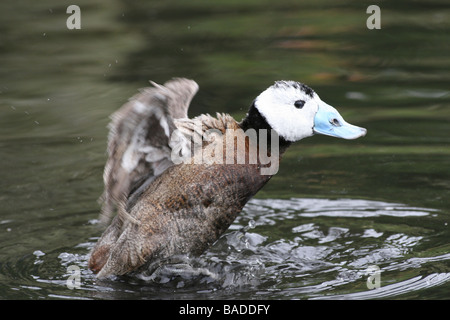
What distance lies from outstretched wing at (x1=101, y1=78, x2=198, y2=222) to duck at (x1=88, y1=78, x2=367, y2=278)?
0.03 ft

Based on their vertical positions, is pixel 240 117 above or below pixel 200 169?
above

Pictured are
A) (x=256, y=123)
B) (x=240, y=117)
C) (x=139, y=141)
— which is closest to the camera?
(x=139, y=141)

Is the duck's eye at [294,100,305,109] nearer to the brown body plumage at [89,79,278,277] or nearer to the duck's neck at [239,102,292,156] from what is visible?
the duck's neck at [239,102,292,156]

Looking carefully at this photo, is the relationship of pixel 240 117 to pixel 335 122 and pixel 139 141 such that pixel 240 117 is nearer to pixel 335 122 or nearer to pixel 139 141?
pixel 335 122

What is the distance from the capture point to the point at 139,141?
5.59m

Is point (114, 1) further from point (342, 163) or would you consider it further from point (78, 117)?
point (342, 163)

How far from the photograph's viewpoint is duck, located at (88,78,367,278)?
5.74 m

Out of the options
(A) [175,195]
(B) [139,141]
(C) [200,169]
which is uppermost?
(B) [139,141]

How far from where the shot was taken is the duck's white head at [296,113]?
229 inches

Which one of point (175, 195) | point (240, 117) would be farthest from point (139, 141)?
point (240, 117)

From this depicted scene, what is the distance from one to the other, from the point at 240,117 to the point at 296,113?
3168 mm

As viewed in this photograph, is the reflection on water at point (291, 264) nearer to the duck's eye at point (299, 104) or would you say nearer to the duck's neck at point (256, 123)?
the duck's neck at point (256, 123)

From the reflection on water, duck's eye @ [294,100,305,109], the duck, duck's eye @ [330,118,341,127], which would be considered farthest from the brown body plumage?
duck's eye @ [330,118,341,127]

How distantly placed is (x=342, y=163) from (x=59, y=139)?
328 centimetres
